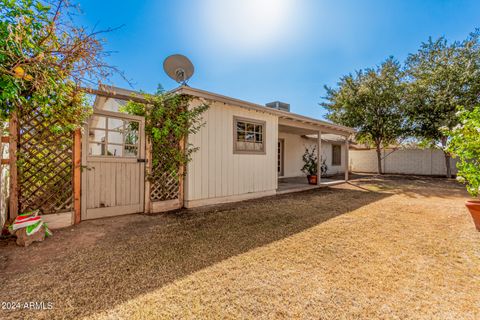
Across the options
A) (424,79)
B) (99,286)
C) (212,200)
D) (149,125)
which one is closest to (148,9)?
(149,125)

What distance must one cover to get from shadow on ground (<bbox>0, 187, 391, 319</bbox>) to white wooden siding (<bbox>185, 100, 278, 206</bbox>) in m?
0.78

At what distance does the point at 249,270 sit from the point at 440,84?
14643mm

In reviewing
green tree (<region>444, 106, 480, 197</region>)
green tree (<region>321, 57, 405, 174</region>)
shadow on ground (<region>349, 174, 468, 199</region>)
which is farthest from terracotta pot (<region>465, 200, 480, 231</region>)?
green tree (<region>321, 57, 405, 174</region>)

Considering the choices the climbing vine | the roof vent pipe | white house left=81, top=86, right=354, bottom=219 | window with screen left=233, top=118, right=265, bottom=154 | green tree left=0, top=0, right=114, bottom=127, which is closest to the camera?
green tree left=0, top=0, right=114, bottom=127

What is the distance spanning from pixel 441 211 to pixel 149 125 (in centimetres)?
672

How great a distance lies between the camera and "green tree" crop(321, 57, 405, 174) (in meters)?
12.6

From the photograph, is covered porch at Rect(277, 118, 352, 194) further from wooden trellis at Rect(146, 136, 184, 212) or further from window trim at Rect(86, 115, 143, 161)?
window trim at Rect(86, 115, 143, 161)

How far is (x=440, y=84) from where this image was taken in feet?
37.0

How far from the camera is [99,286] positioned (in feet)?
6.50

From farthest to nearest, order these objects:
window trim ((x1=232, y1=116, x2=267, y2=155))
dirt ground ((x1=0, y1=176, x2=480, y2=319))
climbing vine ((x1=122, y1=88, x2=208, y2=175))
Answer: window trim ((x1=232, y1=116, x2=267, y2=155)), climbing vine ((x1=122, y1=88, x2=208, y2=175)), dirt ground ((x1=0, y1=176, x2=480, y2=319))

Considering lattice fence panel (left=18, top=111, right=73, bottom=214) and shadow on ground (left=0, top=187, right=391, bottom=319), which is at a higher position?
lattice fence panel (left=18, top=111, right=73, bottom=214)

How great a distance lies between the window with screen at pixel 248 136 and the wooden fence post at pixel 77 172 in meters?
3.37

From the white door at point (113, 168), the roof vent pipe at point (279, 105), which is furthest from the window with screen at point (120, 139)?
the roof vent pipe at point (279, 105)

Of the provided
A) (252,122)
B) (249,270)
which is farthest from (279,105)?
(249,270)
